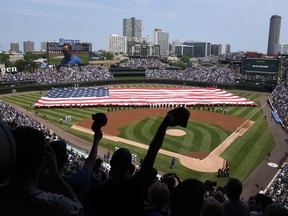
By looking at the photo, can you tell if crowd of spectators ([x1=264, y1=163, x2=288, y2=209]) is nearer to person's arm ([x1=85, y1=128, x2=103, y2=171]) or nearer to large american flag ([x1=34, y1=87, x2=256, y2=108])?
person's arm ([x1=85, y1=128, x2=103, y2=171])

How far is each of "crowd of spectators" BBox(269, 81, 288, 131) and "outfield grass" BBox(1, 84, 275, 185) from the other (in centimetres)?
239

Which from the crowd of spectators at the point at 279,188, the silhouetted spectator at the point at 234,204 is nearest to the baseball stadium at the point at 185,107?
the crowd of spectators at the point at 279,188

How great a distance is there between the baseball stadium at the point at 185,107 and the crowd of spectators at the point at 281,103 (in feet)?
0.77

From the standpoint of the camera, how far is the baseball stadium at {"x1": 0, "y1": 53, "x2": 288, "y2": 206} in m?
26.4

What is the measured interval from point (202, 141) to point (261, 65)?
47023 millimetres

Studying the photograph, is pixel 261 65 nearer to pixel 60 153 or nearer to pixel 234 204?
pixel 234 204

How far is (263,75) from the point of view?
7338 cm

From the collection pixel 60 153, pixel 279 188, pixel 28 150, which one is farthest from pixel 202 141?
pixel 28 150

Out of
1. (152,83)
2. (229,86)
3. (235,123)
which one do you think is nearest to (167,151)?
(235,123)

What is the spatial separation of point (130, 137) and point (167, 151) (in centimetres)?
566

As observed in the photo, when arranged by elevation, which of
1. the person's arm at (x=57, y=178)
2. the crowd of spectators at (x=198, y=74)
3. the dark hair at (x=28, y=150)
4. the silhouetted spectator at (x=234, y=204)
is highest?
the dark hair at (x=28, y=150)

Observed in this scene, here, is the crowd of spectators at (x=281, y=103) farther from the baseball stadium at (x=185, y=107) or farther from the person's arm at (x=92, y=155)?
the person's arm at (x=92, y=155)

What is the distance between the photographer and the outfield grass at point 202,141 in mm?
25375

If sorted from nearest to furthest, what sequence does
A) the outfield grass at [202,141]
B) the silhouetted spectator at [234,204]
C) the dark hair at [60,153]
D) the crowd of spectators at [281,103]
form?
the dark hair at [60,153], the silhouetted spectator at [234,204], the outfield grass at [202,141], the crowd of spectators at [281,103]
